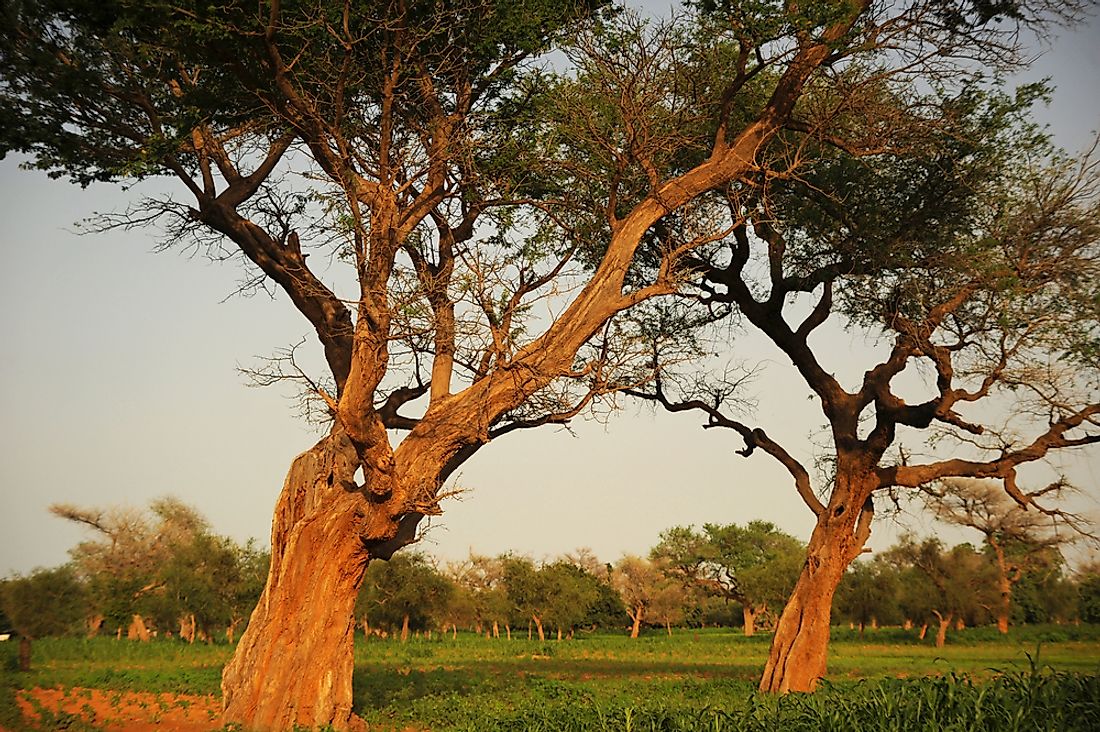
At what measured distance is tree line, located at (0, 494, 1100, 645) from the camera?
39469mm

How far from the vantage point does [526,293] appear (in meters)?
12.9

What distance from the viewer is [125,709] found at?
1304 cm

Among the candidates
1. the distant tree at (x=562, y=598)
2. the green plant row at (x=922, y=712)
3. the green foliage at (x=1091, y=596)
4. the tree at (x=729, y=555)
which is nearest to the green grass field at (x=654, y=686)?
the green plant row at (x=922, y=712)

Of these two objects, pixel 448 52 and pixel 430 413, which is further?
pixel 448 52

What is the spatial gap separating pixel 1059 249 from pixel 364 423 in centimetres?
1328

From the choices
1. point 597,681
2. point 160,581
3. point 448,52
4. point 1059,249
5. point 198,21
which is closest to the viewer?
point 198,21

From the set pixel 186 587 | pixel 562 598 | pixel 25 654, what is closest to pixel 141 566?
pixel 186 587

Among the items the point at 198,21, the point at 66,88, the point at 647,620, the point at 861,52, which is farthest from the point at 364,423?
the point at 647,620

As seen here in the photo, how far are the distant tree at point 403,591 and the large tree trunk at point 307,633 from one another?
1342 inches

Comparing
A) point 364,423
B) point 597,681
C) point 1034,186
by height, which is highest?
point 1034,186

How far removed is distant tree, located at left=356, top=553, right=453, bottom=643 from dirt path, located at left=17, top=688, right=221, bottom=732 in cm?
3056

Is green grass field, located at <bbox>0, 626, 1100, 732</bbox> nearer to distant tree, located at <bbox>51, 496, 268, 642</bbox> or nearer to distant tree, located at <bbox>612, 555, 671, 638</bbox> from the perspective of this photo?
distant tree, located at <bbox>51, 496, 268, 642</bbox>

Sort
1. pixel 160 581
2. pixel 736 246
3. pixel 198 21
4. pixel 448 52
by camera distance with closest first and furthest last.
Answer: pixel 198 21 < pixel 448 52 < pixel 736 246 < pixel 160 581

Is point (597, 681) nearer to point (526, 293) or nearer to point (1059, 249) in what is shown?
point (526, 293)
